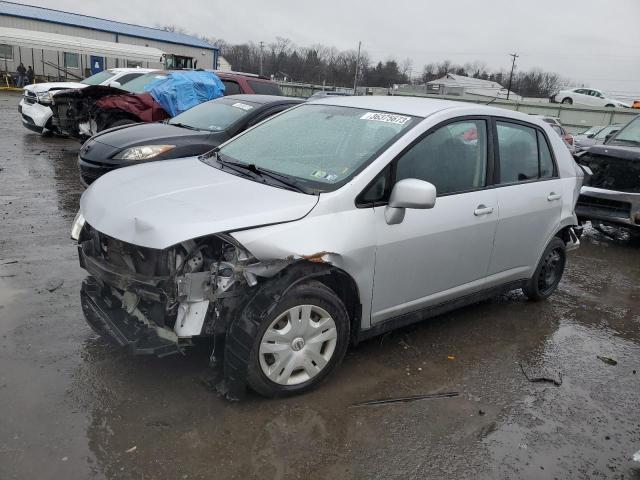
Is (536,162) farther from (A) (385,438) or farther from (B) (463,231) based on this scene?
(A) (385,438)

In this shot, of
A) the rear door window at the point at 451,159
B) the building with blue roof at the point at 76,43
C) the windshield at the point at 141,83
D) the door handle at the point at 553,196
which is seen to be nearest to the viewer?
the rear door window at the point at 451,159

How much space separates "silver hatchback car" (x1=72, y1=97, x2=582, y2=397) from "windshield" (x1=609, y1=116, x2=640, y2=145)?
5.10m

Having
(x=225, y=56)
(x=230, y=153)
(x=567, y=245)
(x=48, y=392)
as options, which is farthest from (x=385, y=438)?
(x=225, y=56)

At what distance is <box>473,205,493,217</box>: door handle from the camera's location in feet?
12.9

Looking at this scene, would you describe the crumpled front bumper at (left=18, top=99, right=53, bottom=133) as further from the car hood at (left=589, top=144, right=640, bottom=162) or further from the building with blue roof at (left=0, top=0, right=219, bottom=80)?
the building with blue roof at (left=0, top=0, right=219, bottom=80)

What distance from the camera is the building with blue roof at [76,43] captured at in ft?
111

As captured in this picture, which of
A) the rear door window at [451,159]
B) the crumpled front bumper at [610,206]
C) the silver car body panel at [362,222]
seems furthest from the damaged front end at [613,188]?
the rear door window at [451,159]

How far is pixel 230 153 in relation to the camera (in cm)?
414

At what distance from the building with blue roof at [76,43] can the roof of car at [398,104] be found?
28050 mm

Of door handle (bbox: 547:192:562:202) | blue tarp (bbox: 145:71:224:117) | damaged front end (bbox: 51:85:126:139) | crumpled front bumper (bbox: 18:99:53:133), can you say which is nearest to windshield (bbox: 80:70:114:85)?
crumpled front bumper (bbox: 18:99:53:133)

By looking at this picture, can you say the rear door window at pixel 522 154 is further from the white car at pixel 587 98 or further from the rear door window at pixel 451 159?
the white car at pixel 587 98

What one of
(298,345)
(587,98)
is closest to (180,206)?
(298,345)

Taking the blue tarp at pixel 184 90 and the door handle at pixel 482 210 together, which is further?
the blue tarp at pixel 184 90

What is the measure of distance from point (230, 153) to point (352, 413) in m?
2.14
